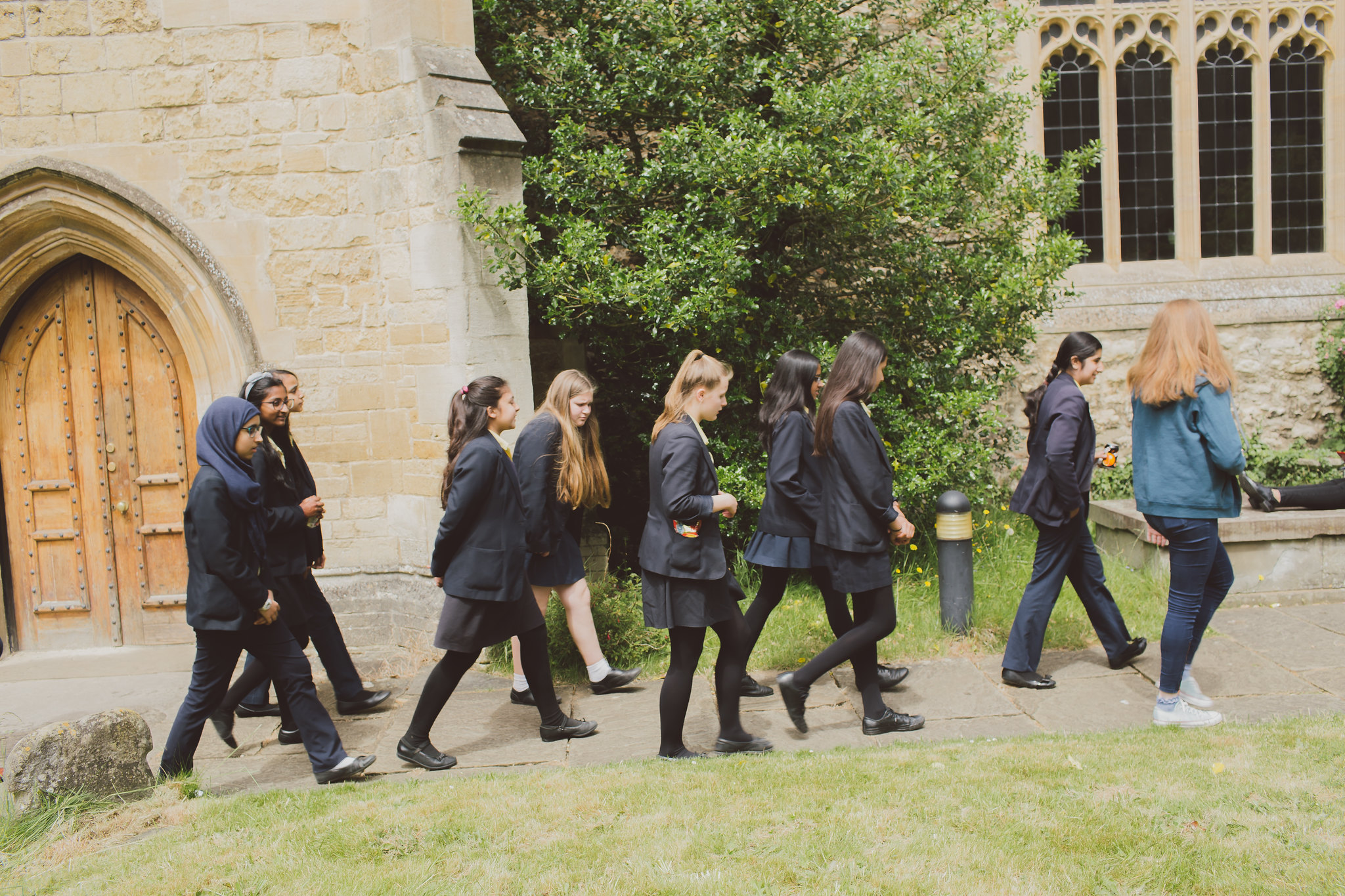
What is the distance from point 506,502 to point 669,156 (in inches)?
120

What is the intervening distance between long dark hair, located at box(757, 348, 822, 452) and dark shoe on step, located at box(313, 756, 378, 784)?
2349 millimetres

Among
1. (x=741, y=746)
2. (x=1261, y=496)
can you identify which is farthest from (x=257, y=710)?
(x=1261, y=496)

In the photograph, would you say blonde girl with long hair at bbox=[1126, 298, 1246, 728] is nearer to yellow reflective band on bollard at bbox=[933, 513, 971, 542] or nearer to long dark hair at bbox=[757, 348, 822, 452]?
yellow reflective band on bollard at bbox=[933, 513, 971, 542]

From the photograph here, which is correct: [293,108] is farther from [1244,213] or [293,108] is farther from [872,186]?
[1244,213]

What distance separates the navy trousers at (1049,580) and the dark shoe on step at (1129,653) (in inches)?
13.7

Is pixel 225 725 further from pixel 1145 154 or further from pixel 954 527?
pixel 1145 154

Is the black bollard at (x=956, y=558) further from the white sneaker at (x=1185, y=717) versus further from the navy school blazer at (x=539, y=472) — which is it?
the navy school blazer at (x=539, y=472)

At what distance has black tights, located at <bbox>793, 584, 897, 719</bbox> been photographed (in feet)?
15.2

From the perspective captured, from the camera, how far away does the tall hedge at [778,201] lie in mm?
6297

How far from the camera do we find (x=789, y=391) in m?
4.95

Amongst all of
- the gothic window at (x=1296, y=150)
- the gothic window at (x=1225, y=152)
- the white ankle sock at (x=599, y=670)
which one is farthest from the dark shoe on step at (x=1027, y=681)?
the gothic window at (x=1296, y=150)

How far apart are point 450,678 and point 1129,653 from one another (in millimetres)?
3649

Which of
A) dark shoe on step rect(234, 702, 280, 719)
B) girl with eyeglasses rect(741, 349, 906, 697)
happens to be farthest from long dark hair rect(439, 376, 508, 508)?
dark shoe on step rect(234, 702, 280, 719)

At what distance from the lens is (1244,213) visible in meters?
9.84
